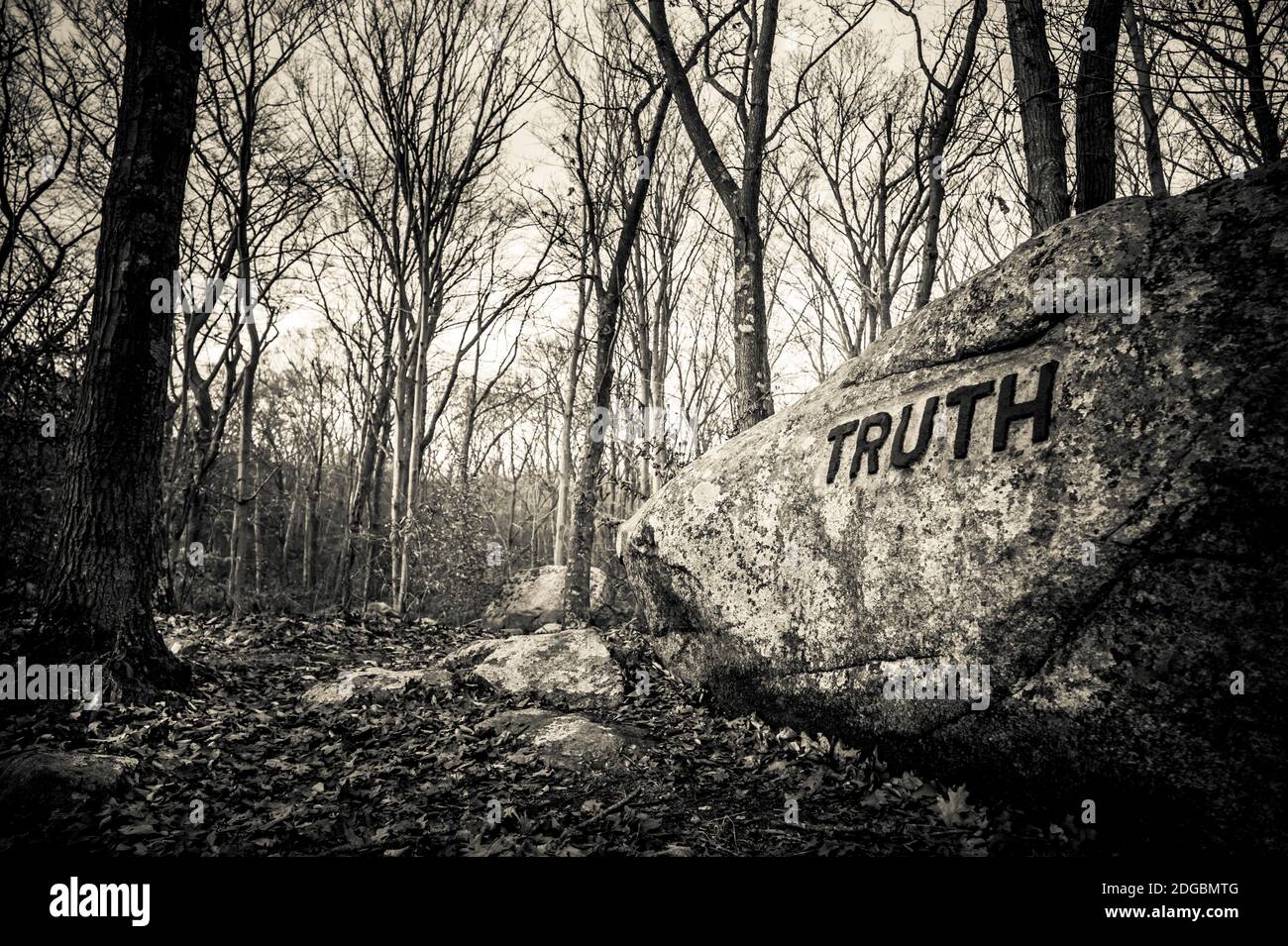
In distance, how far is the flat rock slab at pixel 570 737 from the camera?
3.89 meters

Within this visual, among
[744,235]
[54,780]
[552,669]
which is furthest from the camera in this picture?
[744,235]

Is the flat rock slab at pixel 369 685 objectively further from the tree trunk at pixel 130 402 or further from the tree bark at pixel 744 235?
the tree bark at pixel 744 235

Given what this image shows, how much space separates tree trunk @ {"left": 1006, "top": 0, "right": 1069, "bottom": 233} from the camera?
557cm

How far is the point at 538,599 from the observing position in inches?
486

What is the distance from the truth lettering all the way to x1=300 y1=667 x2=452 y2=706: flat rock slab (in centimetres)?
382

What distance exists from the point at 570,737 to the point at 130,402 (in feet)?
13.2

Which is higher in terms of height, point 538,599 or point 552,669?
point 552,669

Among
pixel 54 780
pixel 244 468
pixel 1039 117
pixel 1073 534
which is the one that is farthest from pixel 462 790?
pixel 244 468

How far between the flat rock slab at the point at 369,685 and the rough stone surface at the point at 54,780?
5.46ft

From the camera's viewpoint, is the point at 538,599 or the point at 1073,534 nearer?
the point at 1073,534

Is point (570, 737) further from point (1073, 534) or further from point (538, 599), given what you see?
point (538, 599)

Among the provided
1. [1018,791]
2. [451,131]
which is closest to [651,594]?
[1018,791]

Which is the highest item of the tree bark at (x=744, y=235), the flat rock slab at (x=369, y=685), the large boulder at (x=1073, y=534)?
the tree bark at (x=744, y=235)

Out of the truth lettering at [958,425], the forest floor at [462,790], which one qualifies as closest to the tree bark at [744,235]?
the truth lettering at [958,425]
